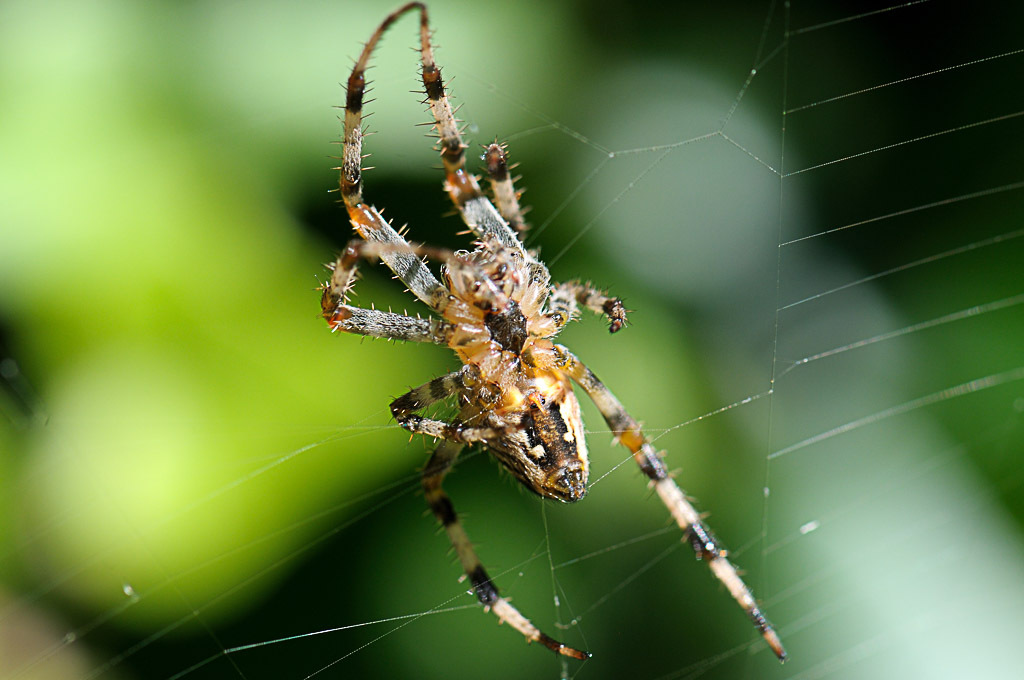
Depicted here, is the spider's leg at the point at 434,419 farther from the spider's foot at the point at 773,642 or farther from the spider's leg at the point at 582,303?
the spider's foot at the point at 773,642

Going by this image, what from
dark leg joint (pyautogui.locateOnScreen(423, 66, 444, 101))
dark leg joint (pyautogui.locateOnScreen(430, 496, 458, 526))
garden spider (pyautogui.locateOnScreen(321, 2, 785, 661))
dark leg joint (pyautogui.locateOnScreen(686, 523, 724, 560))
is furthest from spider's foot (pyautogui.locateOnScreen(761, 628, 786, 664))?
dark leg joint (pyautogui.locateOnScreen(423, 66, 444, 101))

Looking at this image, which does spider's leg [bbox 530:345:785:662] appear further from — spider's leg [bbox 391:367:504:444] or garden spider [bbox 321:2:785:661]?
spider's leg [bbox 391:367:504:444]

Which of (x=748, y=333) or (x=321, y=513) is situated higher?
(x=321, y=513)

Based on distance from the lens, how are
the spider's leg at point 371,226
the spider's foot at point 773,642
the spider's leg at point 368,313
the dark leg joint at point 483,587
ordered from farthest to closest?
the dark leg joint at point 483,587 < the spider's foot at point 773,642 < the spider's leg at point 371,226 < the spider's leg at point 368,313

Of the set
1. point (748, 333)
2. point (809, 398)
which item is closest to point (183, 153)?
point (748, 333)

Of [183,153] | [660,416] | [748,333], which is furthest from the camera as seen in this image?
[748,333]

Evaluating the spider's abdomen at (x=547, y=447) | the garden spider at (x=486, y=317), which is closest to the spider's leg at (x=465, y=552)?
the garden spider at (x=486, y=317)

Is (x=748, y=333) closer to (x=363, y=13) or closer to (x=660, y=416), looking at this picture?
(x=660, y=416)
